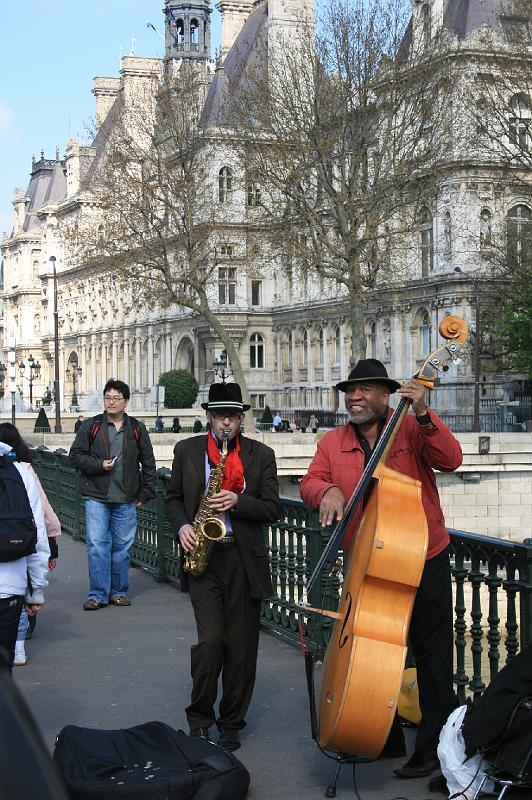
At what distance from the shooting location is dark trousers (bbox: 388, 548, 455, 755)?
5715 mm

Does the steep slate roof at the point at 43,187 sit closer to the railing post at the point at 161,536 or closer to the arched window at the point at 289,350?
the arched window at the point at 289,350

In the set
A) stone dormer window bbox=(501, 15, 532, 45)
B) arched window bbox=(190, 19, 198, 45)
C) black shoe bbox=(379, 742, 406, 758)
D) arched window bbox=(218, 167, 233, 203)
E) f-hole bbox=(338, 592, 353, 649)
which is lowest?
black shoe bbox=(379, 742, 406, 758)

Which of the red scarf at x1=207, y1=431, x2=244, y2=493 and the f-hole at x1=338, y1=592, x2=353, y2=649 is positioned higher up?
the red scarf at x1=207, y1=431, x2=244, y2=493

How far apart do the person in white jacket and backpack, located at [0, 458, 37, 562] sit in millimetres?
75

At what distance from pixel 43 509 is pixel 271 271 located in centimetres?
6394

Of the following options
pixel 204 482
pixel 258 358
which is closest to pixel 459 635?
pixel 204 482

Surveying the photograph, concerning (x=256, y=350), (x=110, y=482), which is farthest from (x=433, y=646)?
(x=256, y=350)

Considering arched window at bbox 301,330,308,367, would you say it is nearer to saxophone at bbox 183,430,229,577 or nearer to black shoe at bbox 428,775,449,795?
saxophone at bbox 183,430,229,577

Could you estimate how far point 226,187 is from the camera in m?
56.5

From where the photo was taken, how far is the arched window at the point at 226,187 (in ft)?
158

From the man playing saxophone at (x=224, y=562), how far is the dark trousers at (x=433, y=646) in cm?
102

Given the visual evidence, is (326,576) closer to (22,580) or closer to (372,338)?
(22,580)

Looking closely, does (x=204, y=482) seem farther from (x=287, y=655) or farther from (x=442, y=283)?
(x=442, y=283)

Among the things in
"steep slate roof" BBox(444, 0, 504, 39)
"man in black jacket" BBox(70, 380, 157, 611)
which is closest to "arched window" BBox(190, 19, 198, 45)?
"steep slate roof" BBox(444, 0, 504, 39)
